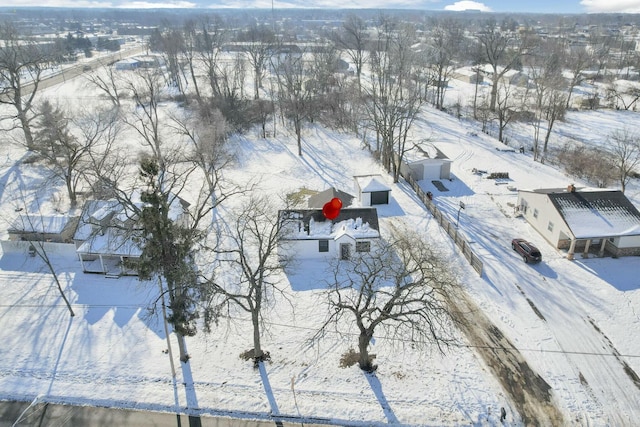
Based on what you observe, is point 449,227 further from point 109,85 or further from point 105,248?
point 109,85

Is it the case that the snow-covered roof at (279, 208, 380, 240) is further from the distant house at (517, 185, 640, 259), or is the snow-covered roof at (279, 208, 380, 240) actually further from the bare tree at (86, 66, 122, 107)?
the bare tree at (86, 66, 122, 107)

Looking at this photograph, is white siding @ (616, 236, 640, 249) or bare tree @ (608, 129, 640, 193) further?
bare tree @ (608, 129, 640, 193)

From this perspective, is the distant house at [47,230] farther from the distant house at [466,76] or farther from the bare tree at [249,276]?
the distant house at [466,76]

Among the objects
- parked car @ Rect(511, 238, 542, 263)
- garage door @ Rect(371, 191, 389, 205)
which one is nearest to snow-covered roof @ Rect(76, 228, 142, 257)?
garage door @ Rect(371, 191, 389, 205)

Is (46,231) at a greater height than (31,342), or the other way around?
(46,231)

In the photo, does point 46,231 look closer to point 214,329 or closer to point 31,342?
point 31,342

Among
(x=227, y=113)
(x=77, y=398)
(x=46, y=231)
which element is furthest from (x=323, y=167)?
(x=77, y=398)

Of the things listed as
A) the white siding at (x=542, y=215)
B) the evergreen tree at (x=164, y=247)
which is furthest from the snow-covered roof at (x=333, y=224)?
the white siding at (x=542, y=215)
